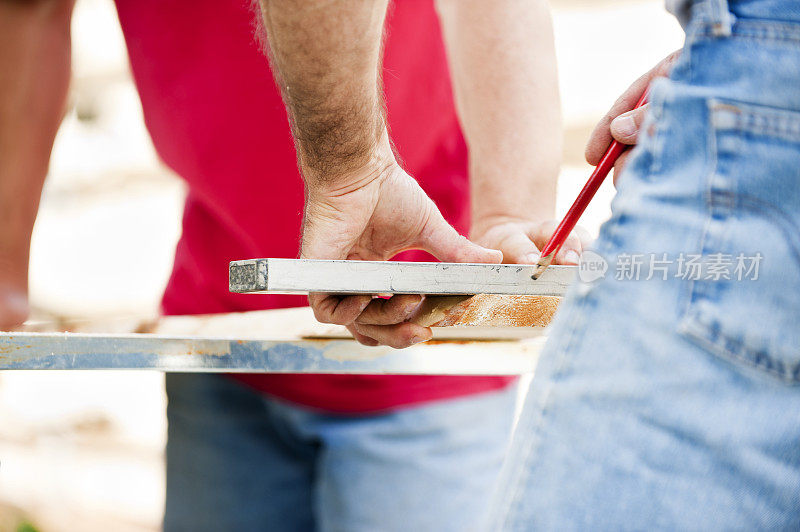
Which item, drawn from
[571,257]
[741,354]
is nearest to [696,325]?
[741,354]

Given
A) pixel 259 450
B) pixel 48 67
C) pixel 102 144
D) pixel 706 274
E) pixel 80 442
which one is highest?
pixel 48 67

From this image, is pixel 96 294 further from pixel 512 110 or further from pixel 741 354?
pixel 741 354

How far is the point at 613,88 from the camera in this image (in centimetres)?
222

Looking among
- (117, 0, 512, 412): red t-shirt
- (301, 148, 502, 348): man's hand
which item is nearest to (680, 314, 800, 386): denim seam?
(301, 148, 502, 348): man's hand

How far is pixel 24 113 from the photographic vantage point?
1.10m

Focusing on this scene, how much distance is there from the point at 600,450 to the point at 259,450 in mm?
894

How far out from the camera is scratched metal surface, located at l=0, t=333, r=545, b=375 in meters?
0.65

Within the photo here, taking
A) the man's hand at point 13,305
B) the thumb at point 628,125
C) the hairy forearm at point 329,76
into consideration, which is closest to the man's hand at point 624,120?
the thumb at point 628,125

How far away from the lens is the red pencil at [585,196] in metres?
0.62

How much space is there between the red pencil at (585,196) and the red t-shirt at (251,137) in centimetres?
47

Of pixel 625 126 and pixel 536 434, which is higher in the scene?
pixel 625 126

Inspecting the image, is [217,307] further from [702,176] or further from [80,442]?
[80,442]

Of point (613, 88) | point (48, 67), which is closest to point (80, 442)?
point (48, 67)

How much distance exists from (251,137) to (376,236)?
1.28ft
